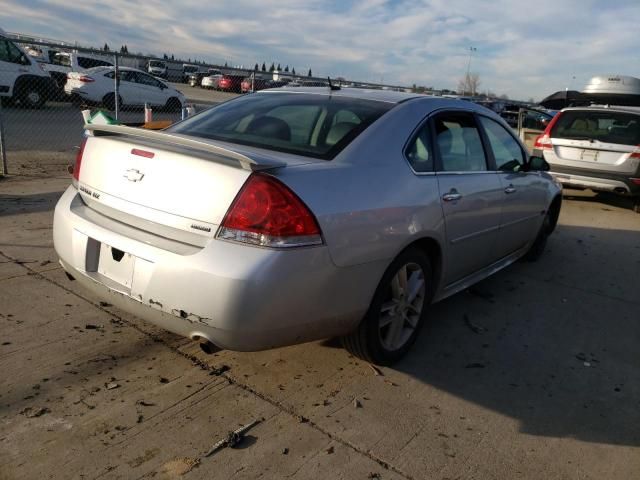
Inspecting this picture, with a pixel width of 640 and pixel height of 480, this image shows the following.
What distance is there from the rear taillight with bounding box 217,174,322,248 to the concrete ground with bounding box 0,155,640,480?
0.93 m

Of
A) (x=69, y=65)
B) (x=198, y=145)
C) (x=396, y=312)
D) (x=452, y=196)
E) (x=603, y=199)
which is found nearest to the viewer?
(x=198, y=145)

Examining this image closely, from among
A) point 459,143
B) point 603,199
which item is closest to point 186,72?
point 603,199

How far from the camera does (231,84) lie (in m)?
33.1

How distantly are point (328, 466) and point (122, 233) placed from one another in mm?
1466

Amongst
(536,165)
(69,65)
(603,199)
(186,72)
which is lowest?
(603,199)

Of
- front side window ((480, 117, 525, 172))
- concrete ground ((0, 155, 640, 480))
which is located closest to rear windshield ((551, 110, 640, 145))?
front side window ((480, 117, 525, 172))

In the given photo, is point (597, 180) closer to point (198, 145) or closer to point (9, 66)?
point (198, 145)

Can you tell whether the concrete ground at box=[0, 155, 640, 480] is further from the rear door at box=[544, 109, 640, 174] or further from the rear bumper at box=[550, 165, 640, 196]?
the rear door at box=[544, 109, 640, 174]

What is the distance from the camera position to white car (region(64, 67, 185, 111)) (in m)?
17.5

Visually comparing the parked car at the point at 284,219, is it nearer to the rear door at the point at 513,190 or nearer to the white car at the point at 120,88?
the rear door at the point at 513,190

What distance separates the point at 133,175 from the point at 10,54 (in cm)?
1509

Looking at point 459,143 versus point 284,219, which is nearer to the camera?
point 284,219

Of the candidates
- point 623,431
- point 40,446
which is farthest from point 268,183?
point 623,431

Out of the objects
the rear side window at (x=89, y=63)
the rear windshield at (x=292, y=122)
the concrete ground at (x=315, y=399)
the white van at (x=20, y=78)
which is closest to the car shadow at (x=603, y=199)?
the concrete ground at (x=315, y=399)
